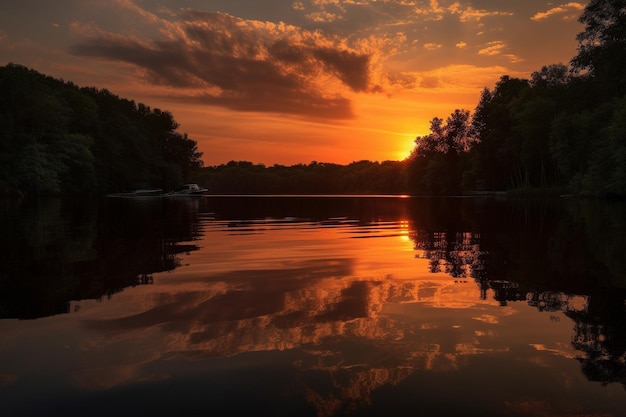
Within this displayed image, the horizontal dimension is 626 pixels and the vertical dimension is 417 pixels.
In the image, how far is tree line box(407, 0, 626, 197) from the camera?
60.8 m

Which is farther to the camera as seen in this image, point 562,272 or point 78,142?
point 78,142

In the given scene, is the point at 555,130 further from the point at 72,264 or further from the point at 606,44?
the point at 72,264

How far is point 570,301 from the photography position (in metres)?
8.13

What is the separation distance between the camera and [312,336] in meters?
6.22

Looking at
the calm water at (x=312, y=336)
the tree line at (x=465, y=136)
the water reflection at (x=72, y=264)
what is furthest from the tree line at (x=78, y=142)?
the calm water at (x=312, y=336)

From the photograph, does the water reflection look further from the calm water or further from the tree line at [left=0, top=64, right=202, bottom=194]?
the tree line at [left=0, top=64, right=202, bottom=194]

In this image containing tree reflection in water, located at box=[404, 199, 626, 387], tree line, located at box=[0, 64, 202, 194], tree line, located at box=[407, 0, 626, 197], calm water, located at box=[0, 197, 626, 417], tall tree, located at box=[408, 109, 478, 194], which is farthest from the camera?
tall tree, located at box=[408, 109, 478, 194]

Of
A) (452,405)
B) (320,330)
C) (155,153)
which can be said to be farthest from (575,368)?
(155,153)

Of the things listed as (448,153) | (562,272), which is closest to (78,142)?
(562,272)

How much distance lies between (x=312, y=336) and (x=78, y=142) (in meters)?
82.0

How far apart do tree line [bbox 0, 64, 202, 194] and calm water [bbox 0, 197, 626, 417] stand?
62.9 meters

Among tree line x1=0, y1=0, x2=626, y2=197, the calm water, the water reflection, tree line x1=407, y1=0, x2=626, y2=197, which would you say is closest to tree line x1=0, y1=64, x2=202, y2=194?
tree line x1=0, y1=0, x2=626, y2=197

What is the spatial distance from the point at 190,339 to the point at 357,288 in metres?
3.98

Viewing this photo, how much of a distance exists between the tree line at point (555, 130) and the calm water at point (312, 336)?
5130cm
